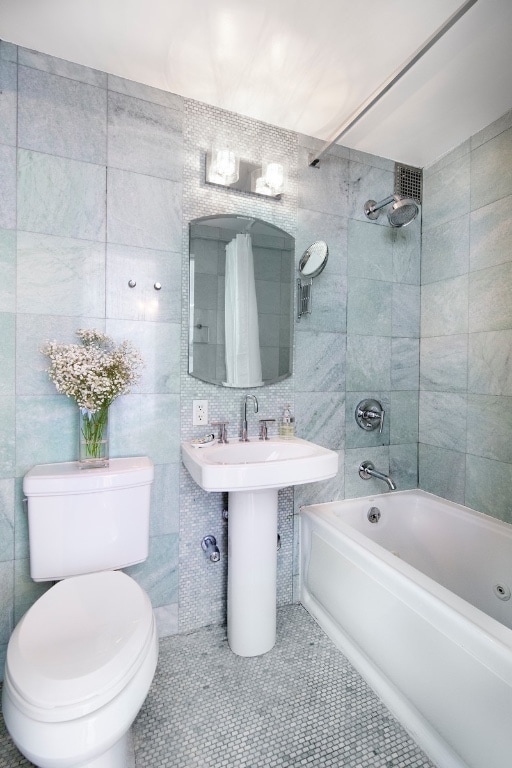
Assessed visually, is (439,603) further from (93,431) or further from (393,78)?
(393,78)

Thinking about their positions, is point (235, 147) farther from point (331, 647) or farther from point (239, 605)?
point (331, 647)

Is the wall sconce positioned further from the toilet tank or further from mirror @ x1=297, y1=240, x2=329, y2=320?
the toilet tank

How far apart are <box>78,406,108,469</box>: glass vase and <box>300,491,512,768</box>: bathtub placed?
1056 millimetres

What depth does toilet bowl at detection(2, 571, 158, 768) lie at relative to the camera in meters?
0.87

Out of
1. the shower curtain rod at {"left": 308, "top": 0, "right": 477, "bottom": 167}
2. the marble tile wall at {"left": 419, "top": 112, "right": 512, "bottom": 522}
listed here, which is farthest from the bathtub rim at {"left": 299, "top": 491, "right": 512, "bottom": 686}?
the shower curtain rod at {"left": 308, "top": 0, "right": 477, "bottom": 167}

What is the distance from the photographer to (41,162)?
61.1 inches

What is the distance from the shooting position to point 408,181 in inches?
91.5

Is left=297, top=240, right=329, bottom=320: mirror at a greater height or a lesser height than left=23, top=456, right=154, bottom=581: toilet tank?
greater

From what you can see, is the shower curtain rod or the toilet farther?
the shower curtain rod

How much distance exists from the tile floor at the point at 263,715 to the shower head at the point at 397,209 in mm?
2124

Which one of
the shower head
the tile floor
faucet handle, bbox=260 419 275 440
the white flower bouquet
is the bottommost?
the tile floor

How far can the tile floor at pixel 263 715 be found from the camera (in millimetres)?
1237

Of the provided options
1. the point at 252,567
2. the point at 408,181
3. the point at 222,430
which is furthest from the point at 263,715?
the point at 408,181

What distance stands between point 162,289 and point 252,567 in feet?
4.18
